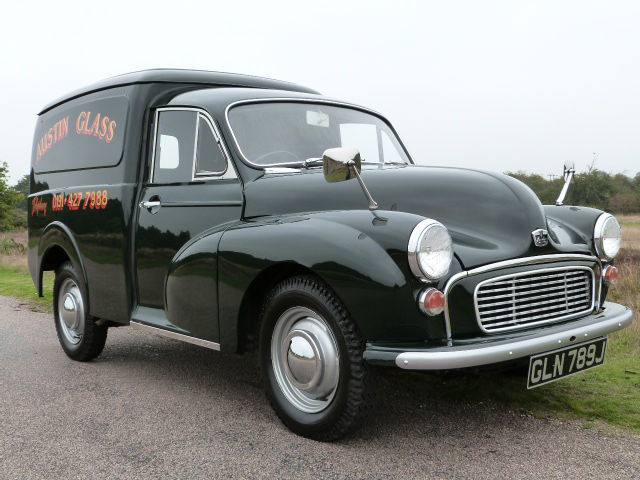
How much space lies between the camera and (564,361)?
10.6ft

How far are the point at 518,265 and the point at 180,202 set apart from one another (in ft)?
7.15

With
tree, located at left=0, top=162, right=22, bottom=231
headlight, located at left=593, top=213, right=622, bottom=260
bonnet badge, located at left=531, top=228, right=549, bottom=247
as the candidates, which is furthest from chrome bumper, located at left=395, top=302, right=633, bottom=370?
tree, located at left=0, top=162, right=22, bottom=231

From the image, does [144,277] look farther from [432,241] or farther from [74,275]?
[432,241]

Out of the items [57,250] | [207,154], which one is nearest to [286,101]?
[207,154]

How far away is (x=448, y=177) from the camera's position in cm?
361

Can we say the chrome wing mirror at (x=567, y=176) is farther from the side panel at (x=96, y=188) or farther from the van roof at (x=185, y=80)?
the side panel at (x=96, y=188)

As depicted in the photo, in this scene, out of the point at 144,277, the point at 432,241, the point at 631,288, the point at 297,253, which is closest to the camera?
the point at 432,241

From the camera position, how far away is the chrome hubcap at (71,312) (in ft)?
17.1

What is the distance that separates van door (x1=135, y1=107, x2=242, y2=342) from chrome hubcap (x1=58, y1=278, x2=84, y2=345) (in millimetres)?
1000

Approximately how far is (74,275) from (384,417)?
9.62 feet

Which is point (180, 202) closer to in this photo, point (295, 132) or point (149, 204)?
point (149, 204)

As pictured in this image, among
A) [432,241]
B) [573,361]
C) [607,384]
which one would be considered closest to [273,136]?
[432,241]

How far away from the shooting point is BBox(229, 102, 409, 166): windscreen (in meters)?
4.11

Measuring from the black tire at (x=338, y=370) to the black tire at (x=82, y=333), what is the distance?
7.20 ft
